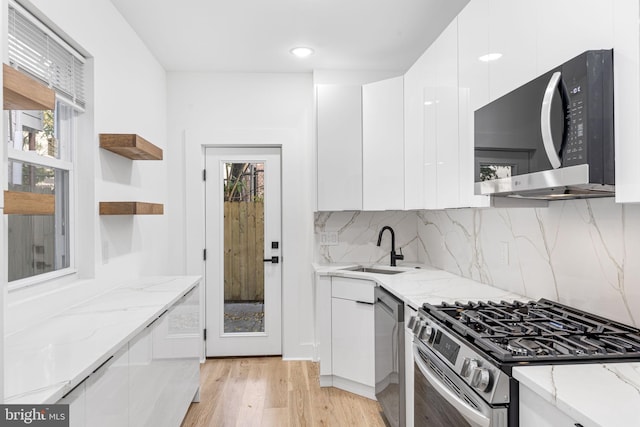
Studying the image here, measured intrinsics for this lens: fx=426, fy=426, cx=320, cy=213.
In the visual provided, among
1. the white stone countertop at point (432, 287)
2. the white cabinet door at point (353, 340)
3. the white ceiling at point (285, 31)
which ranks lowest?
the white cabinet door at point (353, 340)

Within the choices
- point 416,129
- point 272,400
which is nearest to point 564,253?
point 416,129

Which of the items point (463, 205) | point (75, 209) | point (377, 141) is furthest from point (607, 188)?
point (75, 209)

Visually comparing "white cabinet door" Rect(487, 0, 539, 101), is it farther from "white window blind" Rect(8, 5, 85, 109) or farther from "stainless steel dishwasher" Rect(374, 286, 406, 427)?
"white window blind" Rect(8, 5, 85, 109)

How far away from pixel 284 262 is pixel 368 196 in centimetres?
104

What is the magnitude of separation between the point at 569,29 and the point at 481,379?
1.14 metres

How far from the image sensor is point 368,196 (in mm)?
3500

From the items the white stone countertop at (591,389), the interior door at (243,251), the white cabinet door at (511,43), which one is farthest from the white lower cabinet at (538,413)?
the interior door at (243,251)

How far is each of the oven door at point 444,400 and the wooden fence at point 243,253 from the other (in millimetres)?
2311

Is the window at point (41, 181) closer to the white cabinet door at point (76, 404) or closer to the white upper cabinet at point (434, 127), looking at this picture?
the white cabinet door at point (76, 404)

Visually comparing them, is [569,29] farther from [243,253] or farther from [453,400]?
[243,253]

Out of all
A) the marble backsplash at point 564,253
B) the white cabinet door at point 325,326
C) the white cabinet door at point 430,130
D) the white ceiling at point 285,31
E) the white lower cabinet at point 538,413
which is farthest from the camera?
the white cabinet door at point 325,326

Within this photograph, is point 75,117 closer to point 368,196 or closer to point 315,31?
point 315,31

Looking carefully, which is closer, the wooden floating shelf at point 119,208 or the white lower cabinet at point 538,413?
the white lower cabinet at point 538,413

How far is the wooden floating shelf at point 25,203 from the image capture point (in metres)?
1.14
